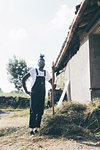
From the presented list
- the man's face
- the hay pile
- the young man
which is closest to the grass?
the hay pile

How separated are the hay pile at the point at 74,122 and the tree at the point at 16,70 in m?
27.9

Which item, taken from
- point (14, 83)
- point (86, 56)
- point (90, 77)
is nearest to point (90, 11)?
point (86, 56)

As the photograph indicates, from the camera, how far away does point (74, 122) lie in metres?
3.79

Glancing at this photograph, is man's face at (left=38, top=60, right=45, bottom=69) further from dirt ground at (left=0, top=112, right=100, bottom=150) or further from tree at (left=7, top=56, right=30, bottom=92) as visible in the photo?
tree at (left=7, top=56, right=30, bottom=92)

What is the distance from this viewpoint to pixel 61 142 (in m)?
2.94

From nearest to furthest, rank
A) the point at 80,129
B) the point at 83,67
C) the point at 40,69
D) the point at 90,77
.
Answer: the point at 80,129 < the point at 40,69 < the point at 90,77 < the point at 83,67

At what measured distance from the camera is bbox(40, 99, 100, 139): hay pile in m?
3.38

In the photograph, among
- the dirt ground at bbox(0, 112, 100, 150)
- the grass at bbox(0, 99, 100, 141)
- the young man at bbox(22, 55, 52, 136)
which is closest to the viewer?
the dirt ground at bbox(0, 112, 100, 150)

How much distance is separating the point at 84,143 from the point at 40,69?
A: 1865 millimetres

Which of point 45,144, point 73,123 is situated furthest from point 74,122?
Answer: point 45,144

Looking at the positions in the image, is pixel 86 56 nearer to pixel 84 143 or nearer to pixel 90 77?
pixel 90 77

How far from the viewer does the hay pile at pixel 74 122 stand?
3.38 meters

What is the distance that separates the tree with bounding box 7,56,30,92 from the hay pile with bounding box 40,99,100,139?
91.4 feet

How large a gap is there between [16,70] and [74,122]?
2885cm
